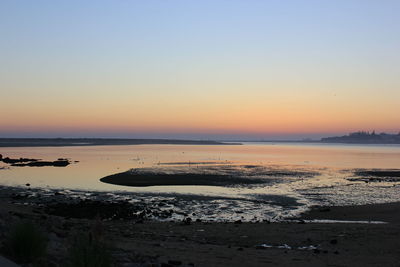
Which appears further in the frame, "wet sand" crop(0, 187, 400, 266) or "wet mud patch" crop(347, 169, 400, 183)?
"wet mud patch" crop(347, 169, 400, 183)

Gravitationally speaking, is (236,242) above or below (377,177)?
above

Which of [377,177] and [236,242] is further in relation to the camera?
[377,177]

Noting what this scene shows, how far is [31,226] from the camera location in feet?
31.8

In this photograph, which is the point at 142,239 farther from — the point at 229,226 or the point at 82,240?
the point at 82,240

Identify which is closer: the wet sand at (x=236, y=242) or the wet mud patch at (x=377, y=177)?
the wet sand at (x=236, y=242)

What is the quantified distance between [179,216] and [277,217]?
17.5ft

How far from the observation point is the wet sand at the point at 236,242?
11.6 meters

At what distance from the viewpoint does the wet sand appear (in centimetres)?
1159

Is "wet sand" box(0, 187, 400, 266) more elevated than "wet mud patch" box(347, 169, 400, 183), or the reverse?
"wet sand" box(0, 187, 400, 266)

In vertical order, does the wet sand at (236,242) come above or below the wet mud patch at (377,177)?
above

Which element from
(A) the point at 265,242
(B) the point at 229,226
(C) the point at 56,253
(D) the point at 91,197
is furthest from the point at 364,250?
(D) the point at 91,197

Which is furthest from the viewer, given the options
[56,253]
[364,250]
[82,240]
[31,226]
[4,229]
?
[364,250]

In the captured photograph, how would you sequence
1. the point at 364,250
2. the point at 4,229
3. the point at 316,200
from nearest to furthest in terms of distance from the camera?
the point at 4,229 < the point at 364,250 < the point at 316,200

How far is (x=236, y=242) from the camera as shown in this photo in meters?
15.0
